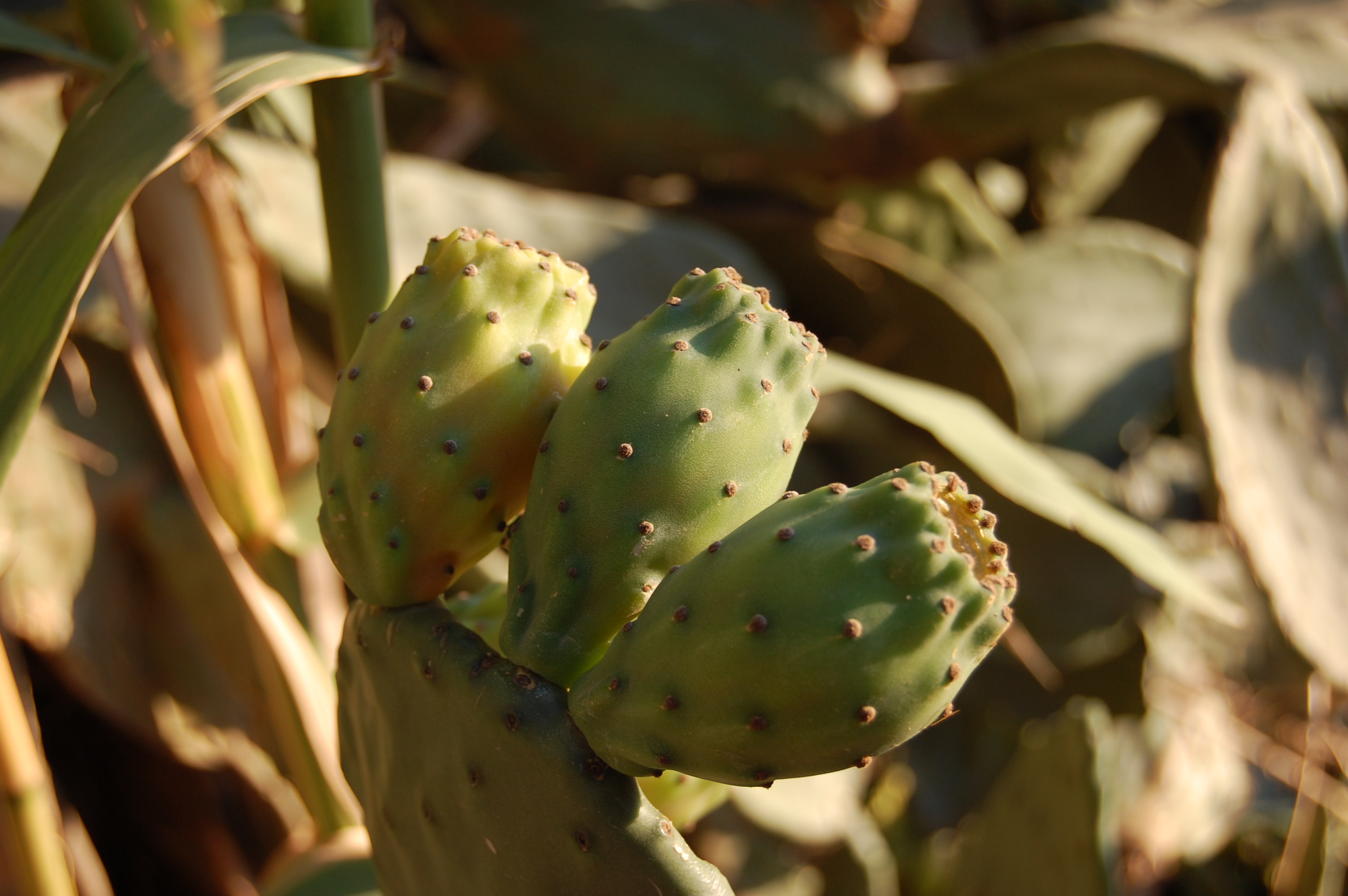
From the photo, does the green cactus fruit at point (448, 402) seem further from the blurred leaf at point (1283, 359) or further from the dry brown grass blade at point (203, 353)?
the blurred leaf at point (1283, 359)

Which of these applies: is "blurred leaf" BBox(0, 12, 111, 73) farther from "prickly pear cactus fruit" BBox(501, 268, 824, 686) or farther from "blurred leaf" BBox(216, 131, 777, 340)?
"prickly pear cactus fruit" BBox(501, 268, 824, 686)

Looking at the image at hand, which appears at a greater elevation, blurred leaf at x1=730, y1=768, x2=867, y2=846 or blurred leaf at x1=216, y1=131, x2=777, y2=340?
blurred leaf at x1=216, y1=131, x2=777, y2=340

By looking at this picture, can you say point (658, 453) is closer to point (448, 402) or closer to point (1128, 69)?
point (448, 402)

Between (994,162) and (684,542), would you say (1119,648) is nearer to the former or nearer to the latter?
(994,162)

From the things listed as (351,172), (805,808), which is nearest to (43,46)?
(351,172)

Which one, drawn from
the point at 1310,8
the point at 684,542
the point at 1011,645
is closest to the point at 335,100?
the point at 684,542

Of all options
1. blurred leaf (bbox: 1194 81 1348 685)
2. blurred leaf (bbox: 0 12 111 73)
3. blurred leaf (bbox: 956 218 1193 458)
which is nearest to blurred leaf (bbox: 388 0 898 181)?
blurred leaf (bbox: 956 218 1193 458)
